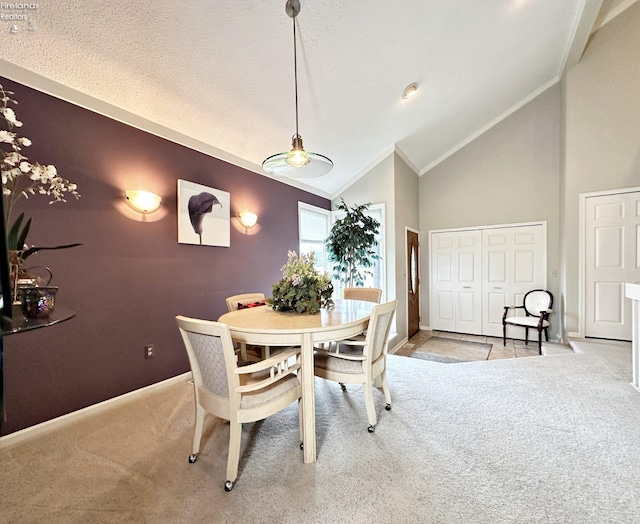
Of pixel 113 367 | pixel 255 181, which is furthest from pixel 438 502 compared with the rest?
pixel 255 181

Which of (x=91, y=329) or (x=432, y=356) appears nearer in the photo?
(x=91, y=329)

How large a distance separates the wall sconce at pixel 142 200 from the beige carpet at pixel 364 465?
174 cm

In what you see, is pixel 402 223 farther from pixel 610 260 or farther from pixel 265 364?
pixel 265 364

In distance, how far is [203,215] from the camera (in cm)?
304

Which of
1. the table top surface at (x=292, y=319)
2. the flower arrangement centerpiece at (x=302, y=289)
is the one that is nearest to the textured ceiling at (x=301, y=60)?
the flower arrangement centerpiece at (x=302, y=289)

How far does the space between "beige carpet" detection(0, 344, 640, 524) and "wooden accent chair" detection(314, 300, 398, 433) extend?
33 cm

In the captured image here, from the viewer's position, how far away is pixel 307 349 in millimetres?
1715

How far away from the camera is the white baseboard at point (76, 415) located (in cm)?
190

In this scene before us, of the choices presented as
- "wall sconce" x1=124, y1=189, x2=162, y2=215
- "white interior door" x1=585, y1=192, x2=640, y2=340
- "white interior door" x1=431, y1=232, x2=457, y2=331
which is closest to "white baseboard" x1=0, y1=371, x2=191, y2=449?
"wall sconce" x1=124, y1=189, x2=162, y2=215

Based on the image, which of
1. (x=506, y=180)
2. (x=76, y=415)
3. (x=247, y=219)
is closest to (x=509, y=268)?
(x=506, y=180)

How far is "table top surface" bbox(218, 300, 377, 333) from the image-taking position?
5.65 ft

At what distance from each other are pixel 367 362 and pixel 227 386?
3.10 feet

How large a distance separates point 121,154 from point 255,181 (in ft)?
5.20

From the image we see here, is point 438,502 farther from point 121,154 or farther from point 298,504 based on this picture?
point 121,154
